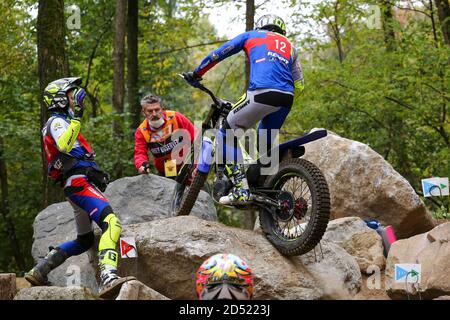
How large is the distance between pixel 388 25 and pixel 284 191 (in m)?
9.13

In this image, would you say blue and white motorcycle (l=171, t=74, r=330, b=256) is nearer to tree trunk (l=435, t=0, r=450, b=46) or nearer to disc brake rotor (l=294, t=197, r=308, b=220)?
disc brake rotor (l=294, t=197, r=308, b=220)

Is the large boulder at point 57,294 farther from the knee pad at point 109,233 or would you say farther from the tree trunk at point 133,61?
the tree trunk at point 133,61

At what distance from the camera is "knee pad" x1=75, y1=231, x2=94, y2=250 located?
675 centimetres

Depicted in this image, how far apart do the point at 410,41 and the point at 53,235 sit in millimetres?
8717

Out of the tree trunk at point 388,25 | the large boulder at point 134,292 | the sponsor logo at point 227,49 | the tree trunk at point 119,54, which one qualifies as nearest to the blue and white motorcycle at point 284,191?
the sponsor logo at point 227,49

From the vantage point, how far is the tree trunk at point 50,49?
9.98m

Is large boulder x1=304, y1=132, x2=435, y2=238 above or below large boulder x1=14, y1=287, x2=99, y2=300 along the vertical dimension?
above

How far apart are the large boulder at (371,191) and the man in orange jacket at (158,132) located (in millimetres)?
2279

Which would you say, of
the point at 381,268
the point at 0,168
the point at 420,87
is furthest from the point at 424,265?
the point at 0,168

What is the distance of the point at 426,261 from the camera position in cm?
694

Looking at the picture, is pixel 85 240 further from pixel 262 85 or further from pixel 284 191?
pixel 262 85

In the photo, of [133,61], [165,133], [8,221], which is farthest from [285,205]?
[8,221]

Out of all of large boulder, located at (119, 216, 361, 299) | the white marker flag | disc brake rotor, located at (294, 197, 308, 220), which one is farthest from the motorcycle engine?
the white marker flag

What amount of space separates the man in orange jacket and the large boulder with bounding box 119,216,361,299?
196cm
